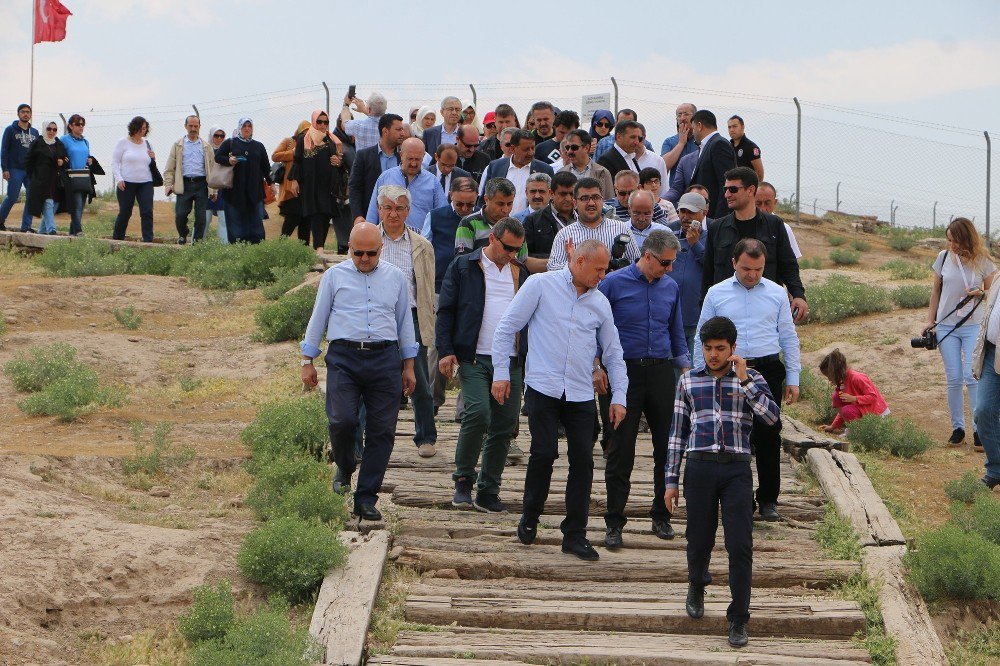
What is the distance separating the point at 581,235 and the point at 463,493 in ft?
6.96

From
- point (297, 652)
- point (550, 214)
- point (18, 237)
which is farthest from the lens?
→ point (18, 237)

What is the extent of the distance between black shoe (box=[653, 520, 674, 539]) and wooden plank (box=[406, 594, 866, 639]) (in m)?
0.99

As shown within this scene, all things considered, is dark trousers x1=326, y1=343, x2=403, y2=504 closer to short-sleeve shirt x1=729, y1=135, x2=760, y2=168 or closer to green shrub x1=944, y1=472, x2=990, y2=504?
green shrub x1=944, y1=472, x2=990, y2=504

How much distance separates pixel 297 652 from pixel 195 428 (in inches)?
220

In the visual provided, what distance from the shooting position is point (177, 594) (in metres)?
7.62

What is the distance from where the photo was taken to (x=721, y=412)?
6977 millimetres

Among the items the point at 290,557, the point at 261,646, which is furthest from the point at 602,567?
the point at 261,646

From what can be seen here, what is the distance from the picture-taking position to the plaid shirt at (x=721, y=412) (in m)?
6.97

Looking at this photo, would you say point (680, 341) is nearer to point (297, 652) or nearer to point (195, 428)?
point (297, 652)

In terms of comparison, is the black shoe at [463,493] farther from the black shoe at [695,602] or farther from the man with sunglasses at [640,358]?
the black shoe at [695,602]

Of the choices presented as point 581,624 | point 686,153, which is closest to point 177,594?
point 581,624

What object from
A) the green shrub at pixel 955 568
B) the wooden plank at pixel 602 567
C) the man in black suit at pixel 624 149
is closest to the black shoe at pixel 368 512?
the wooden plank at pixel 602 567

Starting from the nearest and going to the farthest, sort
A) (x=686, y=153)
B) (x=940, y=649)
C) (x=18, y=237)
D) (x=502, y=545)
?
(x=940, y=649) → (x=502, y=545) → (x=686, y=153) → (x=18, y=237)

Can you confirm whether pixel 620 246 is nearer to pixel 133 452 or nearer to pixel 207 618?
pixel 207 618
